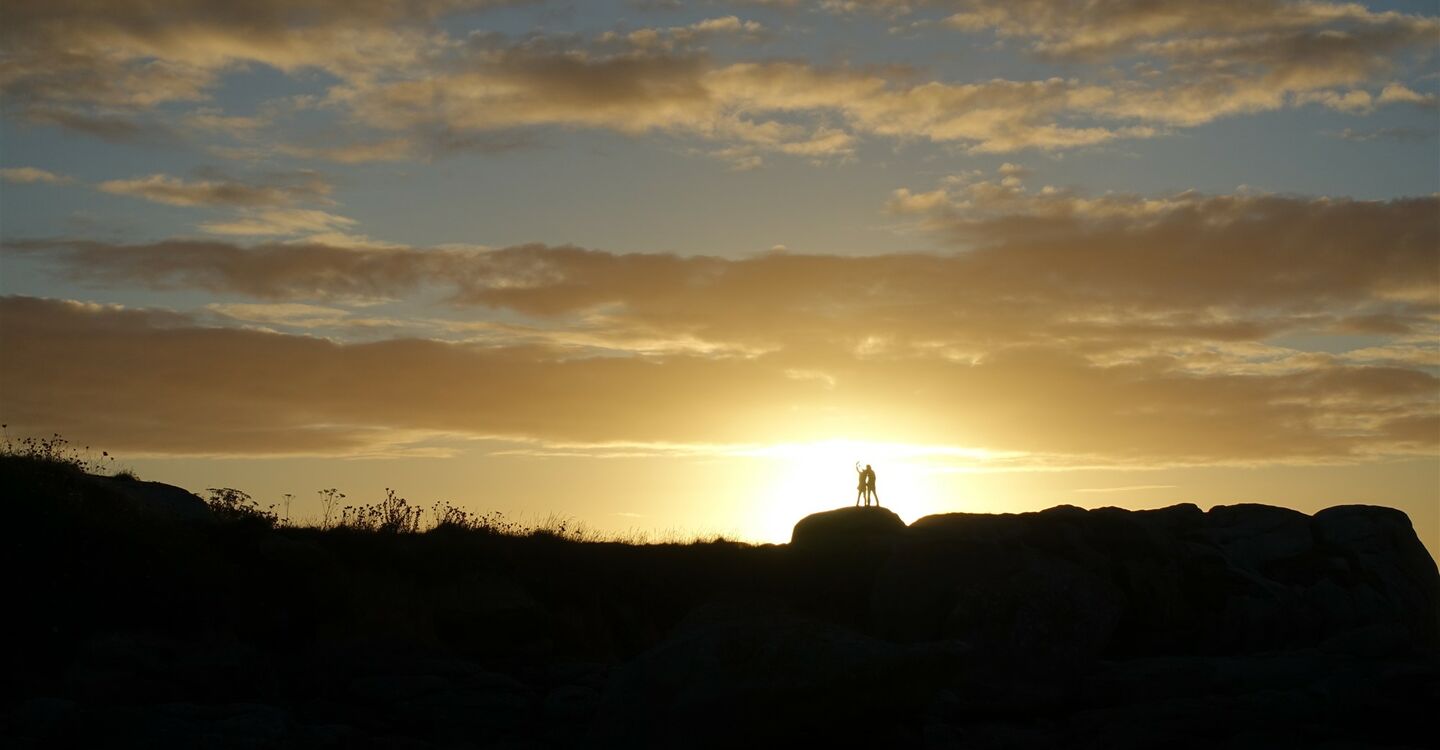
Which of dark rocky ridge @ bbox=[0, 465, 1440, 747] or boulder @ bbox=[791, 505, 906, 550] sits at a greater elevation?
boulder @ bbox=[791, 505, 906, 550]

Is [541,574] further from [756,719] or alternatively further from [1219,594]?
[1219,594]

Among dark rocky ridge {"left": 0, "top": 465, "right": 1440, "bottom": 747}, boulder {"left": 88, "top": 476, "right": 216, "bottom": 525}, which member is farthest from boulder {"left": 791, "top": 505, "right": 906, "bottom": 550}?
boulder {"left": 88, "top": 476, "right": 216, "bottom": 525}

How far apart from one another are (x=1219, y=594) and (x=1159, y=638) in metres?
1.62

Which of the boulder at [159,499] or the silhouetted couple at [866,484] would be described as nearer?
the boulder at [159,499]

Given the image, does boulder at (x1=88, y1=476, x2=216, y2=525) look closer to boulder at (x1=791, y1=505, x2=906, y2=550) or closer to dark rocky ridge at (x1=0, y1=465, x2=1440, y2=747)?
dark rocky ridge at (x1=0, y1=465, x2=1440, y2=747)

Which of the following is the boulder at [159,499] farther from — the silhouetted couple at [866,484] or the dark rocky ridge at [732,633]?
the silhouetted couple at [866,484]

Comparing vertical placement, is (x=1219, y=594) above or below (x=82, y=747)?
above

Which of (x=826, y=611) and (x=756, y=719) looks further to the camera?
(x=826, y=611)

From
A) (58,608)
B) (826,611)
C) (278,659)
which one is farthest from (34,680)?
(826,611)

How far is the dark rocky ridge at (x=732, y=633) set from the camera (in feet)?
47.0

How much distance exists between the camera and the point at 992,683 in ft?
55.9

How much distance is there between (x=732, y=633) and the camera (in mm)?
15062

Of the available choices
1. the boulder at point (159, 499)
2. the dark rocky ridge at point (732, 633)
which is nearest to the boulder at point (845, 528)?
the dark rocky ridge at point (732, 633)

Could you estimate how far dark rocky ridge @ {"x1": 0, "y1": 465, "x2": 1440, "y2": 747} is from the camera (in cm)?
1432
